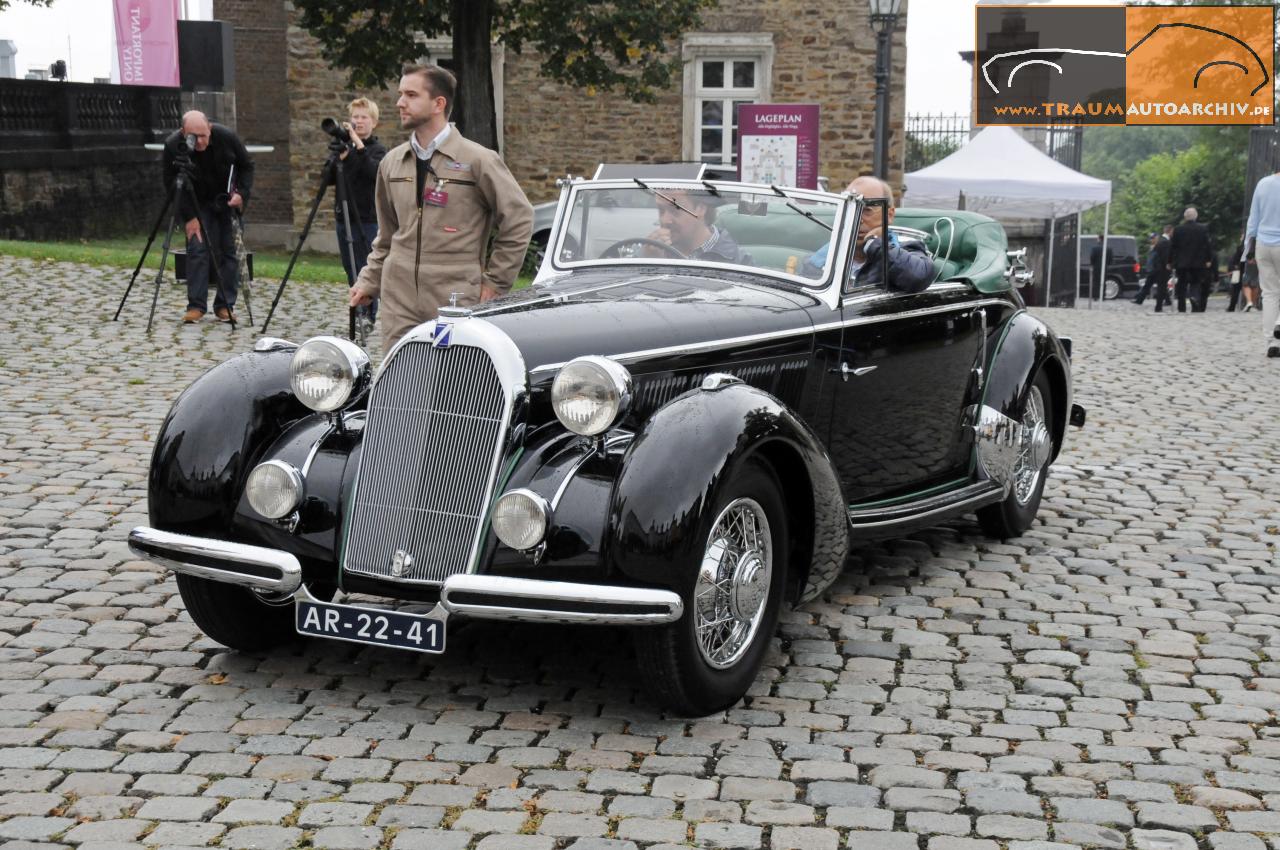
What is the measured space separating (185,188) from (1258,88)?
2628 centimetres

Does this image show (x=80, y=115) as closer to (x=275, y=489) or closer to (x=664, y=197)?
(x=664, y=197)

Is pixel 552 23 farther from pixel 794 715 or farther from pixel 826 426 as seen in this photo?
pixel 794 715

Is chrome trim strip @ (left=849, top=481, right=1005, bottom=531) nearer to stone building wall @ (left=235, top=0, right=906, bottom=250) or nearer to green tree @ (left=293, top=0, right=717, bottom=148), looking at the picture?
green tree @ (left=293, top=0, right=717, bottom=148)

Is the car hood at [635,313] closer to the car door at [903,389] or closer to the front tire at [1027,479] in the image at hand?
the car door at [903,389]

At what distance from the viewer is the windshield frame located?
592cm

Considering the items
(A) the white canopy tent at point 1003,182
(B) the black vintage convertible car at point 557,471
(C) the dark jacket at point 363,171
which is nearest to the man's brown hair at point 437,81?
(B) the black vintage convertible car at point 557,471

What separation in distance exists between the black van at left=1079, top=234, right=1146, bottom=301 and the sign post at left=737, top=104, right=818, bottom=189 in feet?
98.7

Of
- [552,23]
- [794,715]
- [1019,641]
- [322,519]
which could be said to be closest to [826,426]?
[1019,641]

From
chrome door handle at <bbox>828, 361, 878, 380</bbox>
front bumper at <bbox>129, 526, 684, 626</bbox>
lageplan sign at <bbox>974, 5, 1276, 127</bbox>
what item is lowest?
front bumper at <bbox>129, 526, 684, 626</bbox>

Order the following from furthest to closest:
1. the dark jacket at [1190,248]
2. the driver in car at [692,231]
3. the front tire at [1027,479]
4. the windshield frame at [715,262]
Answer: the dark jacket at [1190,248] → the front tire at [1027,479] → the driver in car at [692,231] → the windshield frame at [715,262]

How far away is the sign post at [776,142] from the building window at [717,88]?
37.1 feet

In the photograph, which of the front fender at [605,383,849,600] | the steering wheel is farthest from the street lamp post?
the front fender at [605,383,849,600]

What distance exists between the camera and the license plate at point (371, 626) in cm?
441

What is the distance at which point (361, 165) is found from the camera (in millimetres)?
12094
